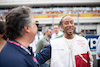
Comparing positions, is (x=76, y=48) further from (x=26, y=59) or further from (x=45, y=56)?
(x=26, y=59)

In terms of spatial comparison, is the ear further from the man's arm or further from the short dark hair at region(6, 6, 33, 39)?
the man's arm

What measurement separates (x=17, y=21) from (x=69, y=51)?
1097 mm

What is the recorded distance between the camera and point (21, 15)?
95 centimetres

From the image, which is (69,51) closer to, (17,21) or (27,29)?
(27,29)

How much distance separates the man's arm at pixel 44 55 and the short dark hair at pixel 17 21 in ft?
2.32

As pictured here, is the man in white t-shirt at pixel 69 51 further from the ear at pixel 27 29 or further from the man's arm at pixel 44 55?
the ear at pixel 27 29

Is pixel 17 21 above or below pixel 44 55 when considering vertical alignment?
above

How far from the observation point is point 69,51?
5.74 ft

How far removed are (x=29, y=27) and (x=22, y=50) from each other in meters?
0.23

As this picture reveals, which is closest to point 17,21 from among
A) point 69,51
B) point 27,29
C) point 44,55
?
point 27,29

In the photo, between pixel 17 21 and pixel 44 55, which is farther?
pixel 44 55

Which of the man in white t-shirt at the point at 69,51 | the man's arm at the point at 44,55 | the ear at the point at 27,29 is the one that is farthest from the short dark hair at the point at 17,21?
the man in white t-shirt at the point at 69,51

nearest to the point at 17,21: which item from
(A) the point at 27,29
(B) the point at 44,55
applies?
(A) the point at 27,29

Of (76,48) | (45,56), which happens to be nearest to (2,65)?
(45,56)
